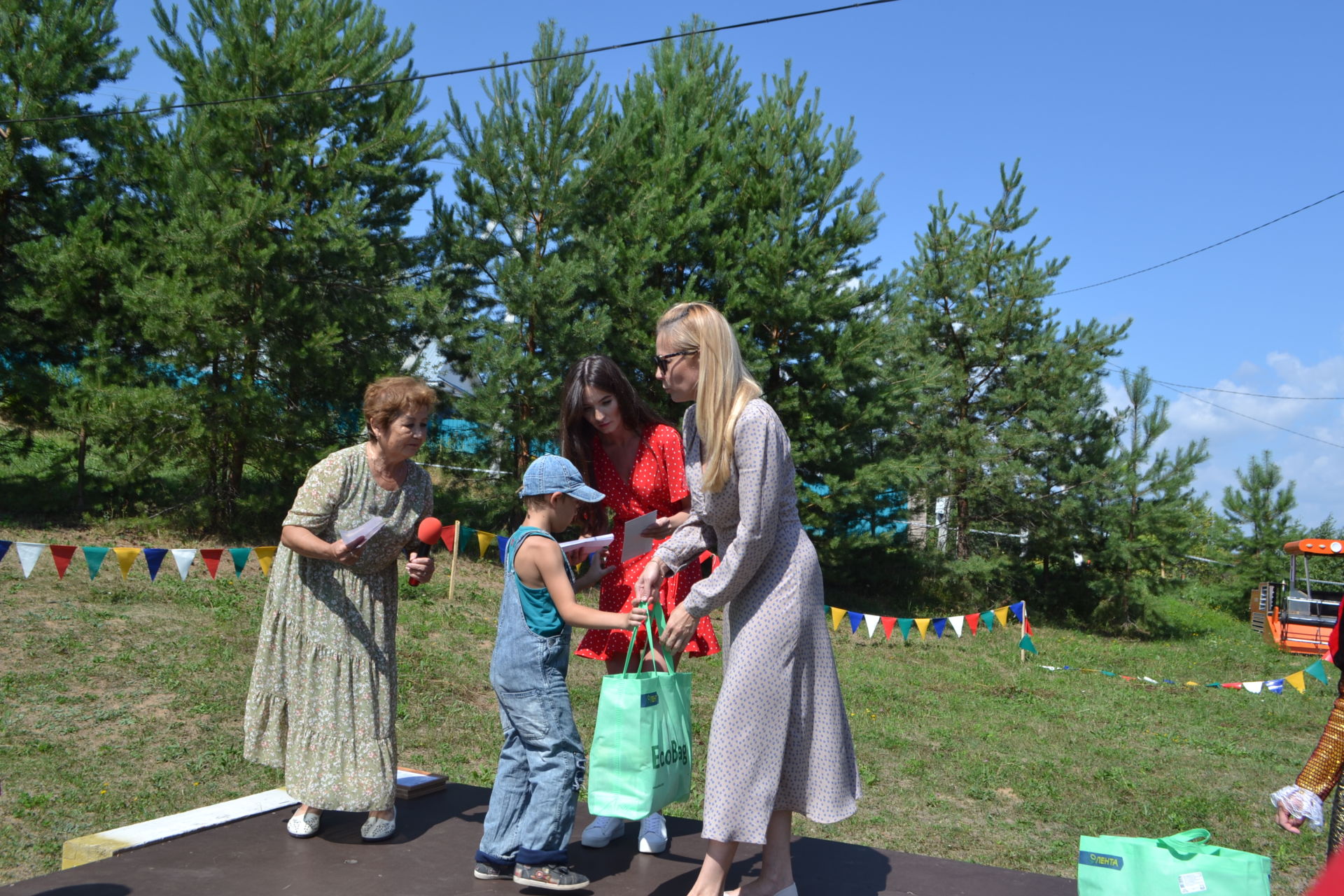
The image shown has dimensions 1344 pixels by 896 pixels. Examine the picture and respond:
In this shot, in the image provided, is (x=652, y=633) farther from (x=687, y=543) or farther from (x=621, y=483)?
(x=621, y=483)

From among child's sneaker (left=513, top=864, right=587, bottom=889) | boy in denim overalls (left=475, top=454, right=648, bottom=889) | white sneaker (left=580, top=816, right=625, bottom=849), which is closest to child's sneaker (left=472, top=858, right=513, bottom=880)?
boy in denim overalls (left=475, top=454, right=648, bottom=889)

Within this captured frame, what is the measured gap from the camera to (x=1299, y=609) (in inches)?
632

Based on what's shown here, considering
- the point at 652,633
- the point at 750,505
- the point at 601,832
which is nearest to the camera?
the point at 750,505

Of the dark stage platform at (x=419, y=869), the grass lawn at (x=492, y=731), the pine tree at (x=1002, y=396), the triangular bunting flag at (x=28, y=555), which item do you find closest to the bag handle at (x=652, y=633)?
the dark stage platform at (x=419, y=869)

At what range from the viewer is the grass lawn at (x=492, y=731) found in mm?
5312

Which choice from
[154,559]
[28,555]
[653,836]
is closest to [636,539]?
[653,836]

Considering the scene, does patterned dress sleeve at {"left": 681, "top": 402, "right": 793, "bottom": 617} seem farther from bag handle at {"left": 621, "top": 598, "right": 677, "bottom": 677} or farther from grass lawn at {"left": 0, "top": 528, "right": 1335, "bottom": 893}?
grass lawn at {"left": 0, "top": 528, "right": 1335, "bottom": 893}

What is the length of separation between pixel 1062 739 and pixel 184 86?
37.4ft

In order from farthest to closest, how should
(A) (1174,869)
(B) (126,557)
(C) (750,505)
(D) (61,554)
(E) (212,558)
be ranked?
(E) (212,558), (B) (126,557), (D) (61,554), (C) (750,505), (A) (1174,869)

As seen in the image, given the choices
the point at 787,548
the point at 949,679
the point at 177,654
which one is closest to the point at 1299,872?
the point at 787,548

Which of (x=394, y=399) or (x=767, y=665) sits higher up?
(x=394, y=399)

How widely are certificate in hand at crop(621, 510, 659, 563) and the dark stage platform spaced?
108 centimetres

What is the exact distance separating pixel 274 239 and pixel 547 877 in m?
9.89

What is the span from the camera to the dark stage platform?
3.26 meters
